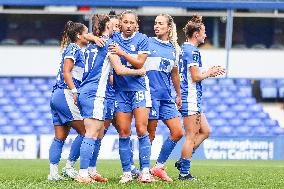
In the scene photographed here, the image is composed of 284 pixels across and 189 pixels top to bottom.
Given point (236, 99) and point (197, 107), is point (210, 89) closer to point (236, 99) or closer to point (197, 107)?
point (236, 99)

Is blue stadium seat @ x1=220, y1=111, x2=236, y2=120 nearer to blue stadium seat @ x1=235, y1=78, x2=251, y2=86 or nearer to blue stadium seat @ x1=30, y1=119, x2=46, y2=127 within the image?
blue stadium seat @ x1=235, y1=78, x2=251, y2=86

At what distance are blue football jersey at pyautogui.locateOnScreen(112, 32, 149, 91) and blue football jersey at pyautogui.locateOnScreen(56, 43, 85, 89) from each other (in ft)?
2.99

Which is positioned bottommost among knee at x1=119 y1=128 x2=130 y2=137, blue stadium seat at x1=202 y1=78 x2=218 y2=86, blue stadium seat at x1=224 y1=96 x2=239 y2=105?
knee at x1=119 y1=128 x2=130 y2=137

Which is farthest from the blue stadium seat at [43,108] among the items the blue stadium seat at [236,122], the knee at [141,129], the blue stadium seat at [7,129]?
the knee at [141,129]

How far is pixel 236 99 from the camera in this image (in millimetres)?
30594

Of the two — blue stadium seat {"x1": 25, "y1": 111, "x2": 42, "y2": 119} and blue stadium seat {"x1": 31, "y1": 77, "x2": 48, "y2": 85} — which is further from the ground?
blue stadium seat {"x1": 31, "y1": 77, "x2": 48, "y2": 85}

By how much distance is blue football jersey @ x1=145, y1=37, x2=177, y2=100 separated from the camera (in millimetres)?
12289

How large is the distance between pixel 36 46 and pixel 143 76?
19.7m

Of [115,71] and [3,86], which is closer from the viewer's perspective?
[115,71]

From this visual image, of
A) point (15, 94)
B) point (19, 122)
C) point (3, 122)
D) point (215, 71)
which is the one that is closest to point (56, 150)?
point (215, 71)

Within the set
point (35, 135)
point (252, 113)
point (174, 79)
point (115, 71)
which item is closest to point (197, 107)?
point (174, 79)

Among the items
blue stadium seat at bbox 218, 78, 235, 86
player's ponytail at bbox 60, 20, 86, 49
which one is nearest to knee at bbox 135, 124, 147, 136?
player's ponytail at bbox 60, 20, 86, 49

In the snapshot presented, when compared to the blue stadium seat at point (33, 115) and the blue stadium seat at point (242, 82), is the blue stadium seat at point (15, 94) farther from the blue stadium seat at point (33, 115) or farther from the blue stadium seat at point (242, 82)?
the blue stadium seat at point (242, 82)

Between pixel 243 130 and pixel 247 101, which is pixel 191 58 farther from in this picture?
pixel 247 101
